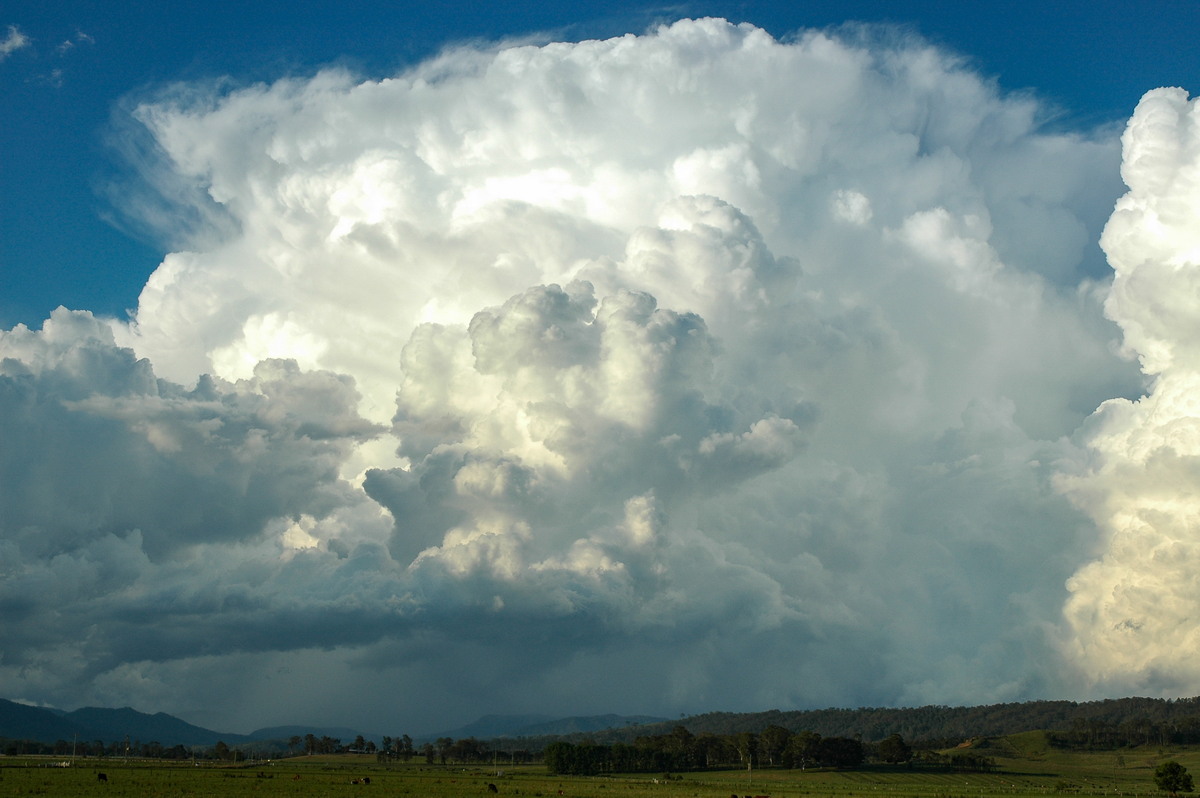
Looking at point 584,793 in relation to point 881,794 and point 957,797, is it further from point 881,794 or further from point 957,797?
point 957,797

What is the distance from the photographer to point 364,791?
535ft

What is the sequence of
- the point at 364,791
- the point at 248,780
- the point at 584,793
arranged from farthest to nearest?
the point at 248,780
the point at 584,793
the point at 364,791

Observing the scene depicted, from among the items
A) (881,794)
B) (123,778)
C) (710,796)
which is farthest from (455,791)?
(881,794)

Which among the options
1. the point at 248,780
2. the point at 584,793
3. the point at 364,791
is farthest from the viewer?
the point at 248,780

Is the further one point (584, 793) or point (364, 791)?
point (584, 793)

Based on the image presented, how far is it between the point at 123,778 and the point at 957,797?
160m

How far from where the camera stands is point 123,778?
184 meters

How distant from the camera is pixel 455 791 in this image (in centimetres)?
16812

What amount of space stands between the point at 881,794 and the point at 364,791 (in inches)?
4005

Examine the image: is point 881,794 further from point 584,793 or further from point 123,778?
point 123,778

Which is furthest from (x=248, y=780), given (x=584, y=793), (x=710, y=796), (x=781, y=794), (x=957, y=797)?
(x=957, y=797)

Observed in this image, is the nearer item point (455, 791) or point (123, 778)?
point (455, 791)

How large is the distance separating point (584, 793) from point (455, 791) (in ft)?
78.6

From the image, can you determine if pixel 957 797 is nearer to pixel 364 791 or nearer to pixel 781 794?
pixel 781 794
